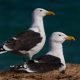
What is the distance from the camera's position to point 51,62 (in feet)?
46.9

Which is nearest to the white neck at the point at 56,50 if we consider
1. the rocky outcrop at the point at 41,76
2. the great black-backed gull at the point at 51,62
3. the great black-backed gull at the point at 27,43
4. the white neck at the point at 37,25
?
the great black-backed gull at the point at 51,62

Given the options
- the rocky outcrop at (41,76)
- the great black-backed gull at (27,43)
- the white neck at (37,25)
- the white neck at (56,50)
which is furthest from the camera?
the white neck at (37,25)

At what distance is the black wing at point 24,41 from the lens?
50.1 ft

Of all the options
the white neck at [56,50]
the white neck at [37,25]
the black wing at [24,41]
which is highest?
the white neck at [37,25]

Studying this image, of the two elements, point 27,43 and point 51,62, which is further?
point 27,43

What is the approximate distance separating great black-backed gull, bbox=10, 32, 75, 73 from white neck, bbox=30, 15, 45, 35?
56cm

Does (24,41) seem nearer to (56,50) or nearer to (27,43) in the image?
(27,43)

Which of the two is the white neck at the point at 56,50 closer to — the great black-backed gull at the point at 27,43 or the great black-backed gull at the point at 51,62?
the great black-backed gull at the point at 51,62

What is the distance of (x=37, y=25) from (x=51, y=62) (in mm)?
2101

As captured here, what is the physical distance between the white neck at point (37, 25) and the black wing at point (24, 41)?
343 millimetres

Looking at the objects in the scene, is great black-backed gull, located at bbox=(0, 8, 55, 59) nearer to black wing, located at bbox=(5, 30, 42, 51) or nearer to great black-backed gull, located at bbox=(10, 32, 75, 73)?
black wing, located at bbox=(5, 30, 42, 51)

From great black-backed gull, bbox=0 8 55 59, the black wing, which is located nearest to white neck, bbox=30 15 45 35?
great black-backed gull, bbox=0 8 55 59

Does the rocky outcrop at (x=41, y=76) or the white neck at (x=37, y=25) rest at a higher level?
the white neck at (x=37, y=25)

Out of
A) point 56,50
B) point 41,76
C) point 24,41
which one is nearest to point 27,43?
point 24,41
